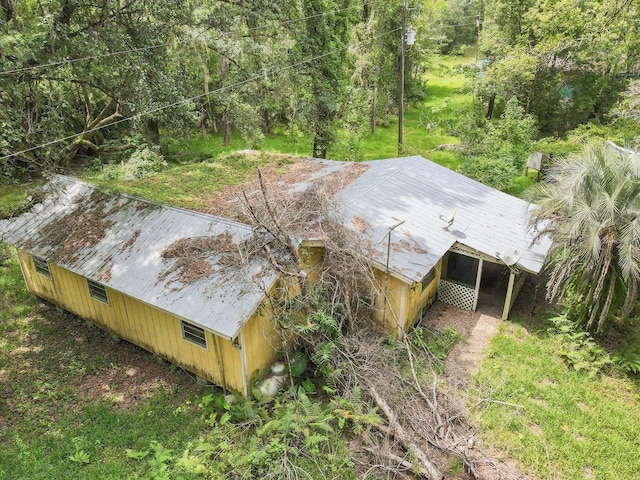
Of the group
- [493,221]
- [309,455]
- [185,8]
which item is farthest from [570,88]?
[309,455]

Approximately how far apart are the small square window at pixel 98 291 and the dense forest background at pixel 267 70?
296 cm

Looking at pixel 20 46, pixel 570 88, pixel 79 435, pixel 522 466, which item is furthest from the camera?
pixel 570 88

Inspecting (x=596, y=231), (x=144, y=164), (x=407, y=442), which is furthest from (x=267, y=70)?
(x=407, y=442)

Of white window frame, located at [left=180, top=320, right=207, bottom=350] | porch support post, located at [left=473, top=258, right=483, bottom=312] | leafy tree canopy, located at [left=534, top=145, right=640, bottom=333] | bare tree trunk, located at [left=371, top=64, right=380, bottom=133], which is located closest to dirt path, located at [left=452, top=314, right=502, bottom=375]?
porch support post, located at [left=473, top=258, right=483, bottom=312]

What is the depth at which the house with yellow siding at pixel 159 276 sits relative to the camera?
352 inches

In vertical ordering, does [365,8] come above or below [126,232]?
above

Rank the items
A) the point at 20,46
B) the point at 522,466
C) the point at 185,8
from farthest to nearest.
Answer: the point at 185,8 → the point at 20,46 → the point at 522,466

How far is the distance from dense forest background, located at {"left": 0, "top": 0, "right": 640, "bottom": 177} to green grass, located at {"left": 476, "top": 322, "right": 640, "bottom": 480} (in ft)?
33.5

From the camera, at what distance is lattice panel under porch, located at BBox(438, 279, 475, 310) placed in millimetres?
12594

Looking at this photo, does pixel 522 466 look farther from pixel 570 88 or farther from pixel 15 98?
pixel 570 88

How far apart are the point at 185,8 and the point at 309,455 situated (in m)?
12.0

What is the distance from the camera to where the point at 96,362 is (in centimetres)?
1089

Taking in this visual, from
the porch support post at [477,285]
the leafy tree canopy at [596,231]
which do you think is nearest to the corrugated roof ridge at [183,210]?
the porch support post at [477,285]

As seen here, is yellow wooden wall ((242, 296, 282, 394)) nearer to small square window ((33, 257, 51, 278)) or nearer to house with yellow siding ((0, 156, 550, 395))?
house with yellow siding ((0, 156, 550, 395))
